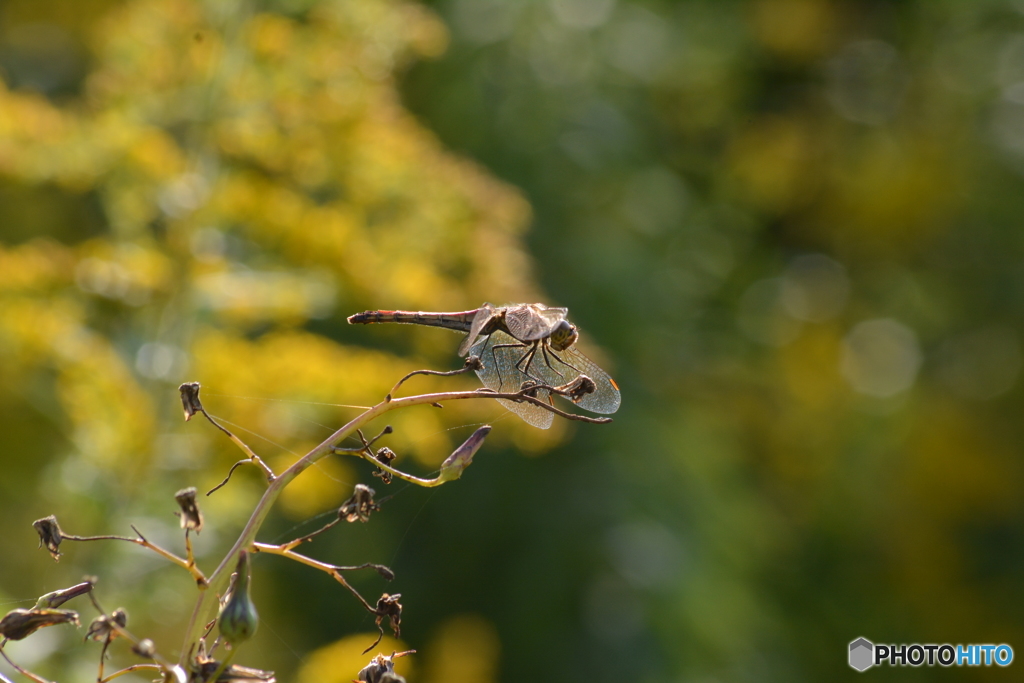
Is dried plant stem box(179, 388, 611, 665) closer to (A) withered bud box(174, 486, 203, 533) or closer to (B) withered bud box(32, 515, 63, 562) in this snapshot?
(A) withered bud box(174, 486, 203, 533)

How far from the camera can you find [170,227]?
2.09 metres

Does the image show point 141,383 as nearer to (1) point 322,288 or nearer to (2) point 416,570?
(1) point 322,288

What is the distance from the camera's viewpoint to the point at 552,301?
3.45 meters

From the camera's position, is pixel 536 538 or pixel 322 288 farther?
pixel 536 538

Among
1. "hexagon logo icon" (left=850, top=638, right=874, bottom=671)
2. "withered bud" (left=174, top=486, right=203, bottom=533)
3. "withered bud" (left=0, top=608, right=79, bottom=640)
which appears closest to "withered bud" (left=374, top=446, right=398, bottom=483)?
"withered bud" (left=174, top=486, right=203, bottom=533)

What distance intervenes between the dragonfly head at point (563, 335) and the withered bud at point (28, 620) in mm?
569

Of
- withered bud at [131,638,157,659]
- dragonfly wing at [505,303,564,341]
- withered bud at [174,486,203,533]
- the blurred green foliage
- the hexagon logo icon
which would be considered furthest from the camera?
the hexagon logo icon

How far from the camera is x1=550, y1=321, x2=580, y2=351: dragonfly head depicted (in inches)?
40.8

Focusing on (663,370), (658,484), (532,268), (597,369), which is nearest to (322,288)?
(597,369)

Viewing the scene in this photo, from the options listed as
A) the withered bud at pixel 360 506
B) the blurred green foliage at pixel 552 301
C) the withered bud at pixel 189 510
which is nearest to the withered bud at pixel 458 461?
the withered bud at pixel 360 506

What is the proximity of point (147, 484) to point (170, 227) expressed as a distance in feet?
2.02

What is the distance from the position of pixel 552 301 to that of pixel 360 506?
2.79m

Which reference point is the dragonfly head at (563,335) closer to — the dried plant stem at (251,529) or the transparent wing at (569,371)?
the transparent wing at (569,371)

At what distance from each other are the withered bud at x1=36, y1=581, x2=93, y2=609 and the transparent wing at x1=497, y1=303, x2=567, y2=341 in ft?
1.77
